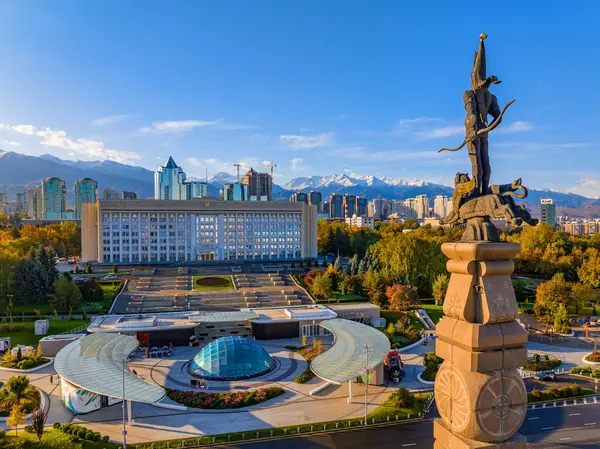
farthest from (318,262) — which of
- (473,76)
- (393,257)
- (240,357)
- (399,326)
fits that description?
(473,76)

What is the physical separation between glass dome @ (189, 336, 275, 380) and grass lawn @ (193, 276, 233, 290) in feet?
87.2

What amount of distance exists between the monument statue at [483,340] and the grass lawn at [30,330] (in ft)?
142

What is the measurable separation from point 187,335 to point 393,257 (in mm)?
32207

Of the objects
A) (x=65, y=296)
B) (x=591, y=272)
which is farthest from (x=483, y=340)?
(x=591, y=272)

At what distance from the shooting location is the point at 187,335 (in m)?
40.1

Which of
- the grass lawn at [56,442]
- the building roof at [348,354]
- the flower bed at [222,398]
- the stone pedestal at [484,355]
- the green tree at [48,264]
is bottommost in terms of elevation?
the flower bed at [222,398]

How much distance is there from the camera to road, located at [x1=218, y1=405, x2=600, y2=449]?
21.3 m

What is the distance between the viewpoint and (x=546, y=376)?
1224 inches

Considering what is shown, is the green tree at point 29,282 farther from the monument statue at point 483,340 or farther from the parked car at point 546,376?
the monument statue at point 483,340

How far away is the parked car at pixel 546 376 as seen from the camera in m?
31.0

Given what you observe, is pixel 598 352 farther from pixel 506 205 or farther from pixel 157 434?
pixel 506 205

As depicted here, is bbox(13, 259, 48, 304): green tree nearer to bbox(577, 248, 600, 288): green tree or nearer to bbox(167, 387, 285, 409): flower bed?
bbox(167, 387, 285, 409): flower bed

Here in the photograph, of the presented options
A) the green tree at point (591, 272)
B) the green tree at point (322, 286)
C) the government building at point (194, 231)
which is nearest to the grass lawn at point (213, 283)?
the green tree at point (322, 286)

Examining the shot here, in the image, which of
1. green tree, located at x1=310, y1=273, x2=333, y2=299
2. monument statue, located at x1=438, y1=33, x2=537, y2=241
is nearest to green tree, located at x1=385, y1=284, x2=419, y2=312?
green tree, located at x1=310, y1=273, x2=333, y2=299
